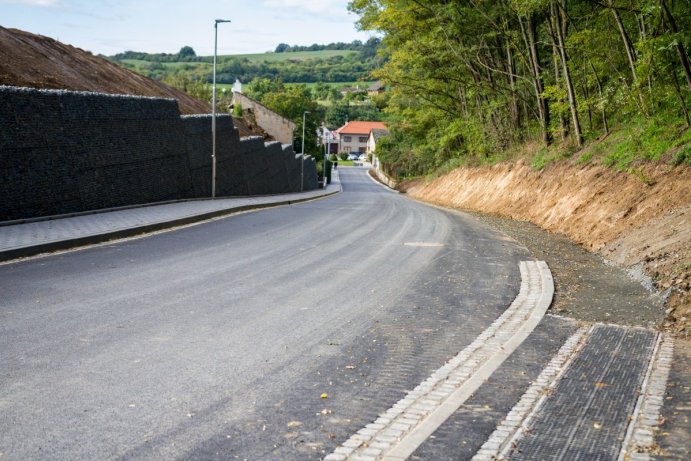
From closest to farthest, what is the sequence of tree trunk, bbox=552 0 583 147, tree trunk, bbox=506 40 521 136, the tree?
tree trunk, bbox=552 0 583 147
tree trunk, bbox=506 40 521 136
the tree

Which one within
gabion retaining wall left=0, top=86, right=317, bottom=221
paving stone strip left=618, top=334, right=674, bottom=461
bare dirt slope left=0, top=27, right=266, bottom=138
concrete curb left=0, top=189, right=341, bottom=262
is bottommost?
concrete curb left=0, top=189, right=341, bottom=262

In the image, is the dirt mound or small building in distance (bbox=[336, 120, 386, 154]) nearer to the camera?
the dirt mound

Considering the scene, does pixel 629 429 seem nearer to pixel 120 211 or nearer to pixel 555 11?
pixel 120 211

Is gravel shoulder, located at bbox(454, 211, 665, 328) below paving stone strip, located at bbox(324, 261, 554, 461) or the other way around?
below

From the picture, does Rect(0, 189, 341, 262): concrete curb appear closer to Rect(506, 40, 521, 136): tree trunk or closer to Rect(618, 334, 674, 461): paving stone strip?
Rect(618, 334, 674, 461): paving stone strip

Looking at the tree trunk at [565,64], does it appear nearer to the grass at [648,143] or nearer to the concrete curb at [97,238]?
the grass at [648,143]

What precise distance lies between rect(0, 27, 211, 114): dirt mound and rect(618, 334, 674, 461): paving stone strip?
21191 millimetres

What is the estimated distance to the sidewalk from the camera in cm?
1304

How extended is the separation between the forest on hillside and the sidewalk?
12853mm

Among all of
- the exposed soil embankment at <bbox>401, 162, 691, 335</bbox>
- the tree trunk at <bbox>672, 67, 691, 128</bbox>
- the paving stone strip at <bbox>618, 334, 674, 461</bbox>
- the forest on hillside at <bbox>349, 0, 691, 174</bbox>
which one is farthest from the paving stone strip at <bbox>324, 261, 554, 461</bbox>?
the tree trunk at <bbox>672, 67, 691, 128</bbox>

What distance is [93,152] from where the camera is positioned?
1984cm

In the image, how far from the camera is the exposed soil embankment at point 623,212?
35.0 feet

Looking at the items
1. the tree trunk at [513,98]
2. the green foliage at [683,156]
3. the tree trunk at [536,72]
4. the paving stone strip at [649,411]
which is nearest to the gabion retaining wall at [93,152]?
the paving stone strip at [649,411]

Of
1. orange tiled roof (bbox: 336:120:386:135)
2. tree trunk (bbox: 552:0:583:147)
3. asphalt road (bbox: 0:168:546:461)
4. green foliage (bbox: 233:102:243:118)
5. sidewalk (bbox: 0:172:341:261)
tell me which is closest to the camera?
asphalt road (bbox: 0:168:546:461)
